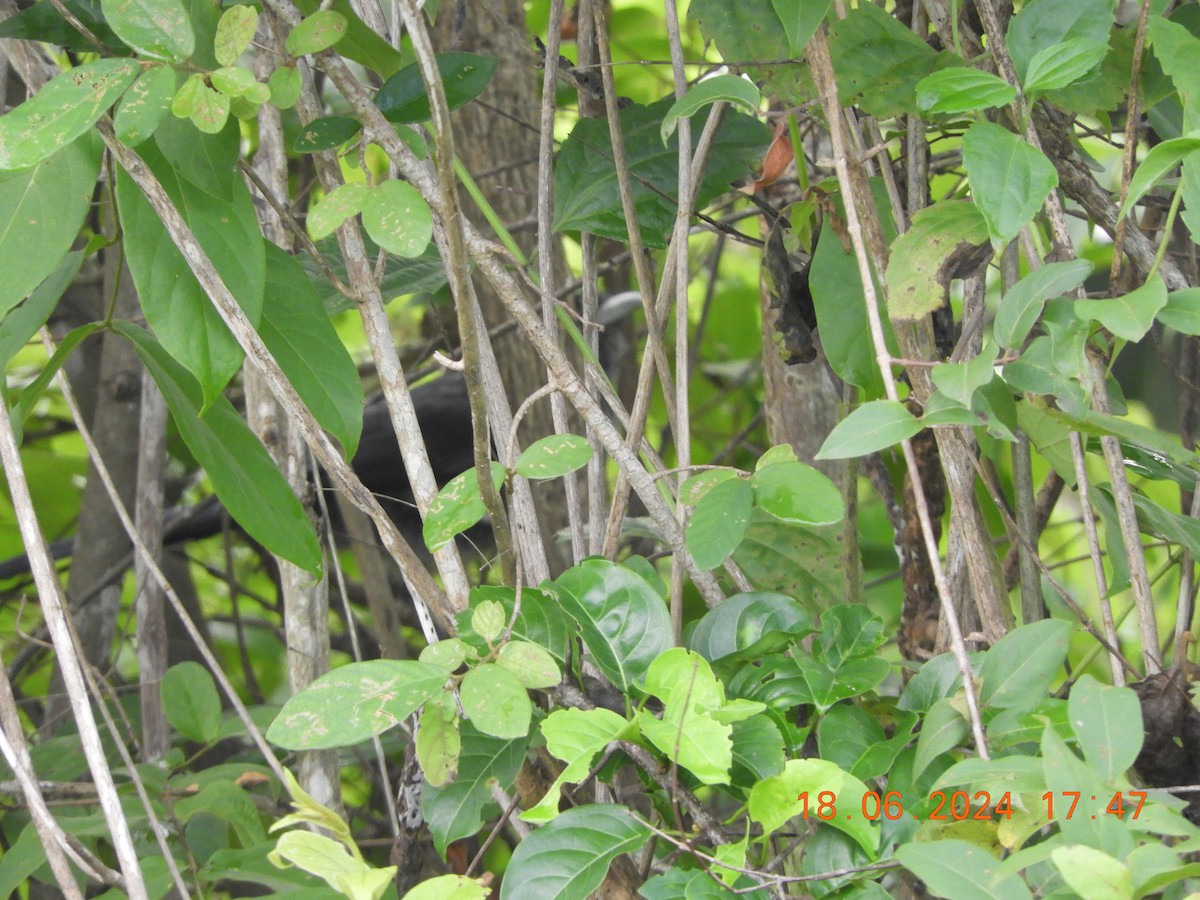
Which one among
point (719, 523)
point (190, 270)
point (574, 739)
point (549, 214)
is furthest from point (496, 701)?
point (549, 214)

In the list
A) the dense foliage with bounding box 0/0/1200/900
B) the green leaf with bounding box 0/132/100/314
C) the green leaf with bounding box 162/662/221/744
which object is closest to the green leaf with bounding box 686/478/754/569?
the dense foliage with bounding box 0/0/1200/900

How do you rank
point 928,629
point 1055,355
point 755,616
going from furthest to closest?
point 928,629
point 755,616
point 1055,355

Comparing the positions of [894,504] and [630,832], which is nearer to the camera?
[630,832]

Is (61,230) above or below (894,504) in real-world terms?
above


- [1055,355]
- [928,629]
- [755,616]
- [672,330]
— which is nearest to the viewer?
[1055,355]

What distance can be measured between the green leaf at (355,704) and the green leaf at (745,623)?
0.67 ft

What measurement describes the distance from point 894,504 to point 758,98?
51cm

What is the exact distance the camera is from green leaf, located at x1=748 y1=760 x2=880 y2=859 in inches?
22.3

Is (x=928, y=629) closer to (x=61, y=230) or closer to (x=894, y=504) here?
(x=894, y=504)

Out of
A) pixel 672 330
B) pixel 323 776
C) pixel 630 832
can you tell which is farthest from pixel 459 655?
pixel 672 330

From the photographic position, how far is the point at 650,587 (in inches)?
26.7

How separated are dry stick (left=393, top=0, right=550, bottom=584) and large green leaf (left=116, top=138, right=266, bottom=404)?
0.12 meters

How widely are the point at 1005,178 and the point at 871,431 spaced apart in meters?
0.17

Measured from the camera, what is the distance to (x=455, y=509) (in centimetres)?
63
